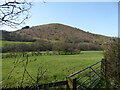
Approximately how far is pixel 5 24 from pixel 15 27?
Answer: 11.3 inches

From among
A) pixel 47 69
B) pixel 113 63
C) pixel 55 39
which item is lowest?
pixel 47 69

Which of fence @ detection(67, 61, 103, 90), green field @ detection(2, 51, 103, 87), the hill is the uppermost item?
the hill

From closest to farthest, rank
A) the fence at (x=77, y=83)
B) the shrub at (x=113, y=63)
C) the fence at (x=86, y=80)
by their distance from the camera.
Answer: the fence at (x=77, y=83)
the fence at (x=86, y=80)
the shrub at (x=113, y=63)

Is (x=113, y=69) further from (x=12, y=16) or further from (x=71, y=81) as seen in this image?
(x=12, y=16)

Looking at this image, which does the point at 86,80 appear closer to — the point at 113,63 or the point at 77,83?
the point at 77,83

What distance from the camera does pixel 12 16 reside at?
3113 mm

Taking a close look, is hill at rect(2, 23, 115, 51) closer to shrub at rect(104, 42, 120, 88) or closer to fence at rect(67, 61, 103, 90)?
shrub at rect(104, 42, 120, 88)

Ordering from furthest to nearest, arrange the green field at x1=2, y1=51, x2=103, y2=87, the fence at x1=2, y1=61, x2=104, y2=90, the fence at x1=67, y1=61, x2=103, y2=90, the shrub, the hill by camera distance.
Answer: the hill < the shrub < the fence at x1=67, y1=61, x2=103, y2=90 < the fence at x1=2, y1=61, x2=104, y2=90 < the green field at x1=2, y1=51, x2=103, y2=87

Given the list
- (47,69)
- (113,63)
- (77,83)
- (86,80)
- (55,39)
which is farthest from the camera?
(55,39)

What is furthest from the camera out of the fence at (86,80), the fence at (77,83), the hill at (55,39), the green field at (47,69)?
the hill at (55,39)

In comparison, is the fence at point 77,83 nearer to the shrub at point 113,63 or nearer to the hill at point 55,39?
the shrub at point 113,63

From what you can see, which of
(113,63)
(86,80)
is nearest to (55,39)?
(113,63)

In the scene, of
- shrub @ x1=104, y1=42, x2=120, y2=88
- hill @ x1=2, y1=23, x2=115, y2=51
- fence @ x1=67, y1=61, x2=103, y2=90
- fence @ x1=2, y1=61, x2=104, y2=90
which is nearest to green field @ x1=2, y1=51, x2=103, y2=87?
fence @ x1=2, y1=61, x2=104, y2=90

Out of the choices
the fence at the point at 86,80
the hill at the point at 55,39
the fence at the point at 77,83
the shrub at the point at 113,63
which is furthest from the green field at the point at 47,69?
the shrub at the point at 113,63
